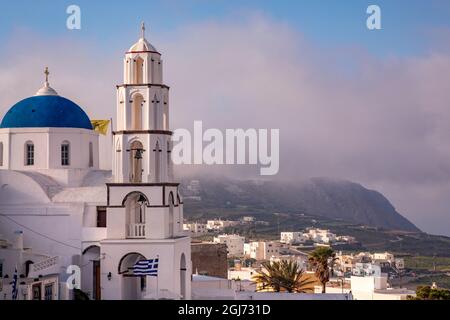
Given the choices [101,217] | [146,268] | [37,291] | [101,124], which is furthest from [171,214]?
[101,124]

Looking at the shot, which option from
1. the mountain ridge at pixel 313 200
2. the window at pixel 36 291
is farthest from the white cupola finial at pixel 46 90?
the mountain ridge at pixel 313 200

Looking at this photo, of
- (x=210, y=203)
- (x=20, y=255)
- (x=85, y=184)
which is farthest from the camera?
(x=210, y=203)

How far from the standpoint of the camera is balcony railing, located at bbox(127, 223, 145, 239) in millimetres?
29812

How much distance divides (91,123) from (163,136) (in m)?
6.16

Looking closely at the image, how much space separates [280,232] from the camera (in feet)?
360

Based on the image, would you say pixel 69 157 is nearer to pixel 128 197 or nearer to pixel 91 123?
pixel 91 123

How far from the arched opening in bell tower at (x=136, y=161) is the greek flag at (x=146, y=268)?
3.06m

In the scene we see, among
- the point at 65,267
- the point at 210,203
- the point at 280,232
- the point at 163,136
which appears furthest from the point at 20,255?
the point at 280,232

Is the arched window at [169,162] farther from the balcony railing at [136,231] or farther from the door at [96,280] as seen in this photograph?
the door at [96,280]

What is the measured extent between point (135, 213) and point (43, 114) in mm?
6277

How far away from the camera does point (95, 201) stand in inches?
1261

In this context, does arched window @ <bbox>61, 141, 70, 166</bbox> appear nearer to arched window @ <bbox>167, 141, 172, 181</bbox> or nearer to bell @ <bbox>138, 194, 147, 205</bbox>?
bell @ <bbox>138, 194, 147, 205</bbox>
